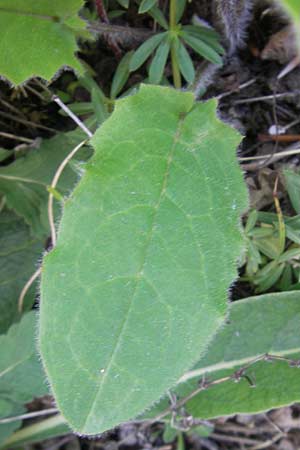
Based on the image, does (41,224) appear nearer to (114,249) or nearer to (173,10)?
(114,249)

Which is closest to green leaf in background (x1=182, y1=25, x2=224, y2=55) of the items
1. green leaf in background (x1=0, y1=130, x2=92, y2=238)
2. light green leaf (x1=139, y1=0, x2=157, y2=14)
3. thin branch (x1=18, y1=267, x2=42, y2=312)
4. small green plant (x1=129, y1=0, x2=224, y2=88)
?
small green plant (x1=129, y1=0, x2=224, y2=88)

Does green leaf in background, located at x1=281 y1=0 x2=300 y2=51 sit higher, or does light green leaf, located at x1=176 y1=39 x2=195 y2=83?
green leaf in background, located at x1=281 y1=0 x2=300 y2=51

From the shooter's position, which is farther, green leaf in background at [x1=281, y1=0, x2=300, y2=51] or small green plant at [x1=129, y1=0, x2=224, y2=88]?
small green plant at [x1=129, y1=0, x2=224, y2=88]

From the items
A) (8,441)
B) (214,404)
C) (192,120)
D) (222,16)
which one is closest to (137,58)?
(222,16)

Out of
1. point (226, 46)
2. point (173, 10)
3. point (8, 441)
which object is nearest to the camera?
point (173, 10)

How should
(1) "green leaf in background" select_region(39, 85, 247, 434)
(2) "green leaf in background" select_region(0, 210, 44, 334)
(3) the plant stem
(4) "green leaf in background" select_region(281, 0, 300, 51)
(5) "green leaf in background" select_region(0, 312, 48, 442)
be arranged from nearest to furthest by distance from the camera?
(4) "green leaf in background" select_region(281, 0, 300, 51)
(1) "green leaf in background" select_region(39, 85, 247, 434)
(3) the plant stem
(5) "green leaf in background" select_region(0, 312, 48, 442)
(2) "green leaf in background" select_region(0, 210, 44, 334)

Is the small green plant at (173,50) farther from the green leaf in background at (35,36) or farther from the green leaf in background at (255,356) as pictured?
the green leaf in background at (255,356)

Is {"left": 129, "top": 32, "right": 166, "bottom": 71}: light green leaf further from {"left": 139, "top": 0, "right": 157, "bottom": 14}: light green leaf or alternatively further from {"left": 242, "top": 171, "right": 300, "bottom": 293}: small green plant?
{"left": 242, "top": 171, "right": 300, "bottom": 293}: small green plant
